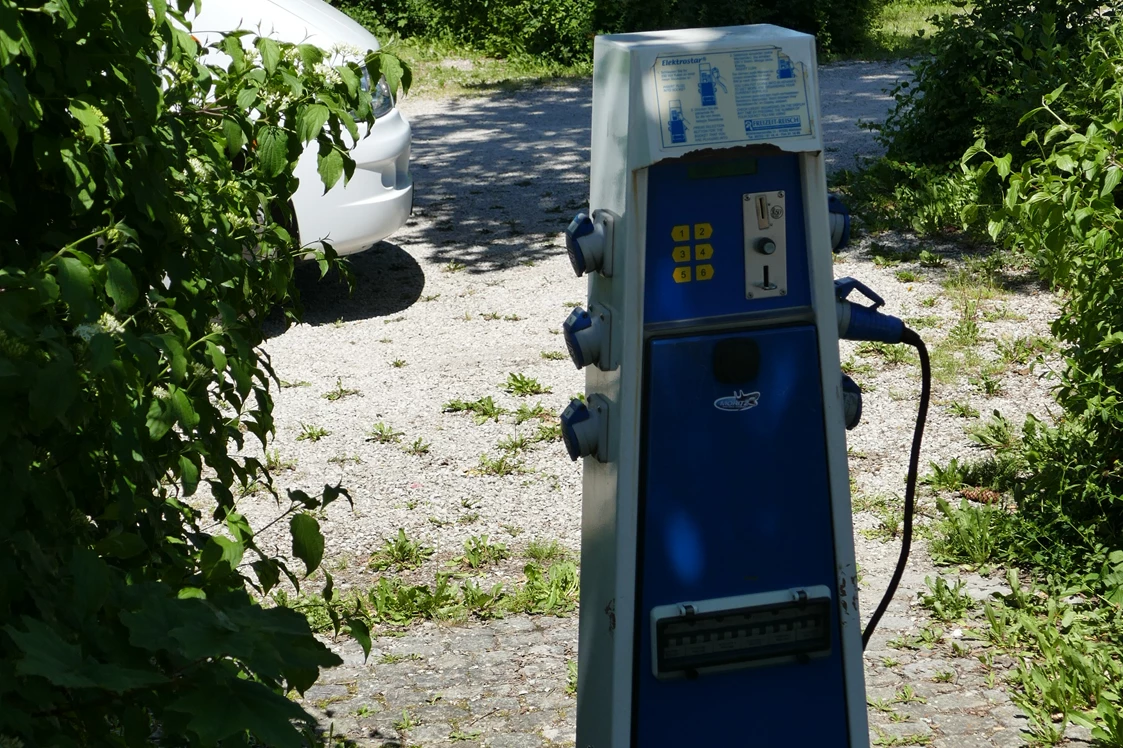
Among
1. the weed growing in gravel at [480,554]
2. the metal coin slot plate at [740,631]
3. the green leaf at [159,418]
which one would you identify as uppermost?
the green leaf at [159,418]

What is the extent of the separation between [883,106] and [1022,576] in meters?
8.35

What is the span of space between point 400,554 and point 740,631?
75.6 inches

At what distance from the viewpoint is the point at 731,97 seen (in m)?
2.29

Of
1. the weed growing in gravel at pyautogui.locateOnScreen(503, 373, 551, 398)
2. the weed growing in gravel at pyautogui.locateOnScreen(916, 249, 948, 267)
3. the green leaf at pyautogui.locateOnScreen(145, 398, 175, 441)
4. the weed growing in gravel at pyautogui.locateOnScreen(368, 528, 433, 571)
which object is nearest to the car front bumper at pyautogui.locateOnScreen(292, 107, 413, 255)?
the weed growing in gravel at pyautogui.locateOnScreen(503, 373, 551, 398)

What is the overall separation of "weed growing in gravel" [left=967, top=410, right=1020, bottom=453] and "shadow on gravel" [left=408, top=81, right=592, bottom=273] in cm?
323

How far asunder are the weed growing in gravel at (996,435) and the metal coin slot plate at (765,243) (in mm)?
2657

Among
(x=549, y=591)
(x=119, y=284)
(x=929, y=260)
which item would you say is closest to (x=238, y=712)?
(x=119, y=284)

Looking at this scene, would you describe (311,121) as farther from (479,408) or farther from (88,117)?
(479,408)

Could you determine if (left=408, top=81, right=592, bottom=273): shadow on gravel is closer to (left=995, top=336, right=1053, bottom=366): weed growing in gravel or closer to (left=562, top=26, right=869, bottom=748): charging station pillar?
(left=995, top=336, right=1053, bottom=366): weed growing in gravel

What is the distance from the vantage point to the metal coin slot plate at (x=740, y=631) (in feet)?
8.30

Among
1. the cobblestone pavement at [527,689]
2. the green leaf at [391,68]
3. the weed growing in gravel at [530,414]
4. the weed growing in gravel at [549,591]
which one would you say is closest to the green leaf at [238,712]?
the green leaf at [391,68]

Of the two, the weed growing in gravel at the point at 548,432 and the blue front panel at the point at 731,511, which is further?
the weed growing in gravel at the point at 548,432

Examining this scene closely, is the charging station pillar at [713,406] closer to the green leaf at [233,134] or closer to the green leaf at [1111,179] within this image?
the green leaf at [233,134]

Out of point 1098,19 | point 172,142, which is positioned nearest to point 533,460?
point 172,142
